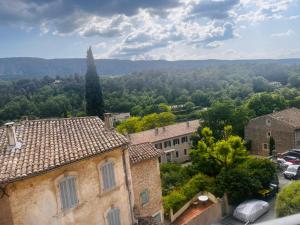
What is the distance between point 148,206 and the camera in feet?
60.7

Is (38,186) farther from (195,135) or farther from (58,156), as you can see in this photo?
(195,135)

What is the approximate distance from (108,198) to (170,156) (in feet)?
107

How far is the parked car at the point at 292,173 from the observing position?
29.3m

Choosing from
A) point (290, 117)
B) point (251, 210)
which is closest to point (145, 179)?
point (251, 210)

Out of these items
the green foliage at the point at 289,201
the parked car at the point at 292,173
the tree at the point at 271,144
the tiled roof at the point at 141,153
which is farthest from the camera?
the tree at the point at 271,144

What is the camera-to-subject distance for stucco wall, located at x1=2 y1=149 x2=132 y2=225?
10719 millimetres

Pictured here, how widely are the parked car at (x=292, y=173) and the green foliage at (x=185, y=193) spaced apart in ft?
27.5

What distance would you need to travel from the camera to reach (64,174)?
11.9 metres

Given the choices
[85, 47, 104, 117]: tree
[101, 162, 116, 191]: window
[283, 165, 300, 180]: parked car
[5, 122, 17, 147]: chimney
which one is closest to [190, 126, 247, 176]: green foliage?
[283, 165, 300, 180]: parked car

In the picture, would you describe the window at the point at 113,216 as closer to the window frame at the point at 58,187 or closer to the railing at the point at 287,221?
the window frame at the point at 58,187

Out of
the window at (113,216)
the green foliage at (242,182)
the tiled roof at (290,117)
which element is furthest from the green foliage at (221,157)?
the window at (113,216)

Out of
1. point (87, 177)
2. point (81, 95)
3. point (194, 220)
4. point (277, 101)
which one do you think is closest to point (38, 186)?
point (87, 177)

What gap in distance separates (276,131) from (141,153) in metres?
27.4

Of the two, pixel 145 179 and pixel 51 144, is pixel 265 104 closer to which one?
pixel 145 179
